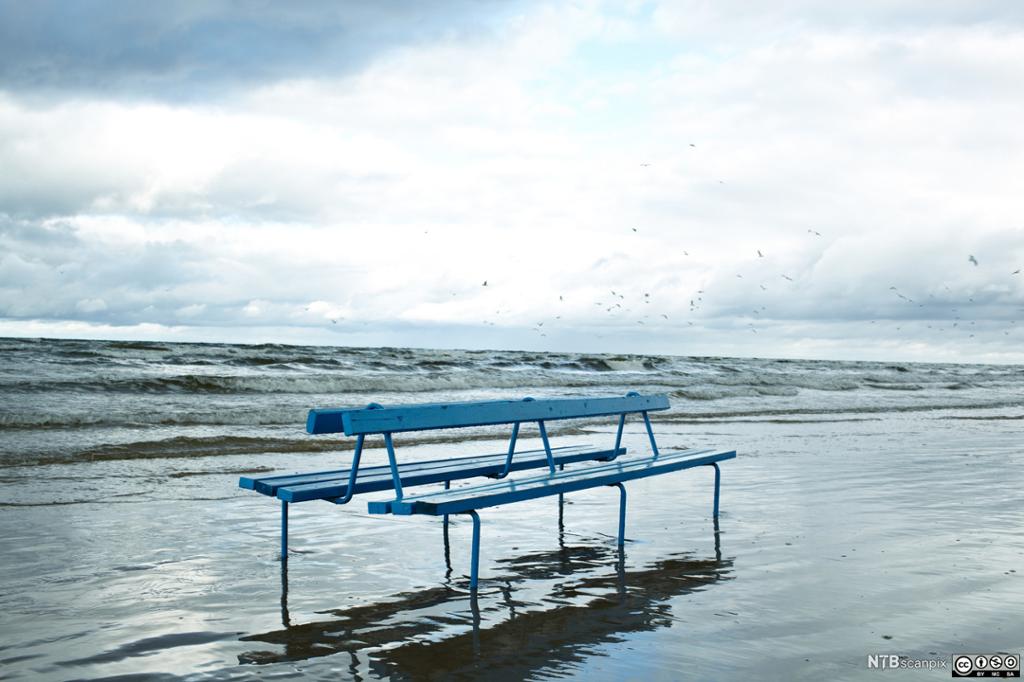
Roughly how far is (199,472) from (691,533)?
5.91 meters

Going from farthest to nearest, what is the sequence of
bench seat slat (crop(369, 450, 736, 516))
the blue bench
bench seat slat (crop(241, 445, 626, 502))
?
bench seat slat (crop(241, 445, 626, 502)) < the blue bench < bench seat slat (crop(369, 450, 736, 516))

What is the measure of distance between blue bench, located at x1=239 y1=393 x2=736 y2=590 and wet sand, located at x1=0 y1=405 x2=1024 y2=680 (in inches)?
17.3

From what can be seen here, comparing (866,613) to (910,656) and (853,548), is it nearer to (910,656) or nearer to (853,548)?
(910,656)

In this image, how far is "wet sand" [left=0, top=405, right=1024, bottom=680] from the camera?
149 inches

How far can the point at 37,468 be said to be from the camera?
10.1 m

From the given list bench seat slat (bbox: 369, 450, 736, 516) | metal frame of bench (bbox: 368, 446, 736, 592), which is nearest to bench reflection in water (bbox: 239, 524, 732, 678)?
metal frame of bench (bbox: 368, 446, 736, 592)

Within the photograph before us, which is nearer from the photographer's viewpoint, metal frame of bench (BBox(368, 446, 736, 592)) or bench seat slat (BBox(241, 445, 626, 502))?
metal frame of bench (BBox(368, 446, 736, 592))

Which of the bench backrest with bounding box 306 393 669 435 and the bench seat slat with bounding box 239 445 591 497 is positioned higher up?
the bench backrest with bounding box 306 393 669 435

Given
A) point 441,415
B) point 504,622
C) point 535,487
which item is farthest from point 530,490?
point 504,622

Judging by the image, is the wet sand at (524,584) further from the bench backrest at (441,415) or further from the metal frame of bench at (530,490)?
the bench backrest at (441,415)

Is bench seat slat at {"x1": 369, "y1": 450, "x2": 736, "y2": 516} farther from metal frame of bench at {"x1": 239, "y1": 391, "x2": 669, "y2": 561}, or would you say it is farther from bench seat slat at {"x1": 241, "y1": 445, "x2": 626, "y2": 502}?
bench seat slat at {"x1": 241, "y1": 445, "x2": 626, "y2": 502}

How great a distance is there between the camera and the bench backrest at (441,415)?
15.6 feet

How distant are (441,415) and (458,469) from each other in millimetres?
1202

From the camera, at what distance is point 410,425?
4969 millimetres
